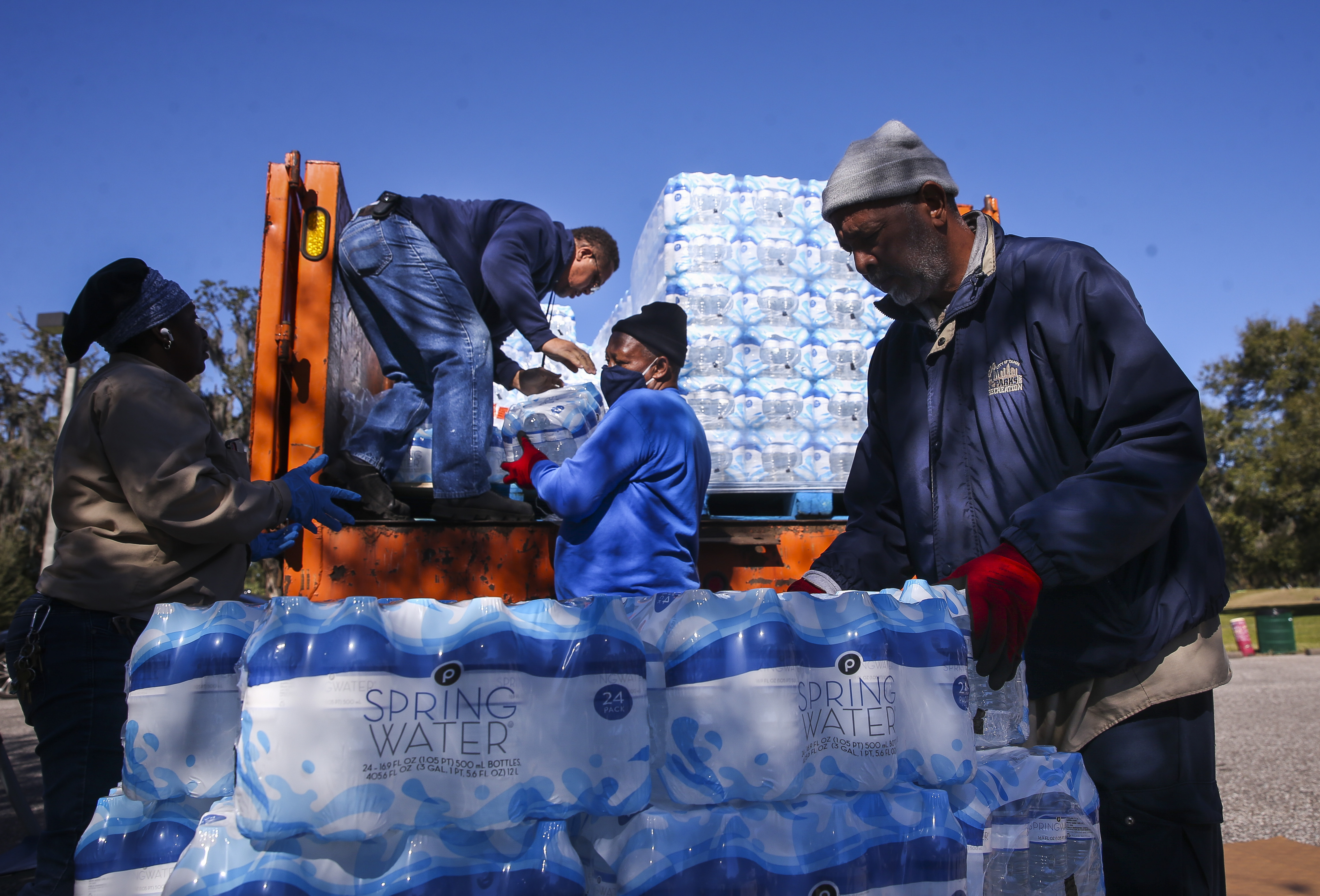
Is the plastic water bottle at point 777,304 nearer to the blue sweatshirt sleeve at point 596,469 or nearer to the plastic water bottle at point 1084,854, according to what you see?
the blue sweatshirt sleeve at point 596,469

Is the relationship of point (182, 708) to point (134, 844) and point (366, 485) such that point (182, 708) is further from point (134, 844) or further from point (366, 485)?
point (366, 485)

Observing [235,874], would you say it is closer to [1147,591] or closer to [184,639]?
[184,639]

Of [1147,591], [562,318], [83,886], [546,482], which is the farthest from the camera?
[562,318]

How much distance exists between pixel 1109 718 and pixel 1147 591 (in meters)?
0.30

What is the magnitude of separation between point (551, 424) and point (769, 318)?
5.68 ft

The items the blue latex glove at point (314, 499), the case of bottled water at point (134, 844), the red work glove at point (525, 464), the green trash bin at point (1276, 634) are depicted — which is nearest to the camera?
the case of bottled water at point (134, 844)

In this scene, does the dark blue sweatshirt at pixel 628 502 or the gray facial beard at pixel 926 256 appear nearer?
the gray facial beard at pixel 926 256

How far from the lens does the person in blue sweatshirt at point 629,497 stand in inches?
120

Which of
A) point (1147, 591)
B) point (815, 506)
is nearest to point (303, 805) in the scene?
point (1147, 591)

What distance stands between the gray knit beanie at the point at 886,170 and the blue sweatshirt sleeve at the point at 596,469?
3.60 feet

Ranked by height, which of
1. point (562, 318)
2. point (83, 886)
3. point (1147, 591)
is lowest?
point (83, 886)

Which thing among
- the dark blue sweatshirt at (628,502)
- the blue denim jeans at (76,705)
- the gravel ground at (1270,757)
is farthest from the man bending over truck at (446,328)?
the gravel ground at (1270,757)

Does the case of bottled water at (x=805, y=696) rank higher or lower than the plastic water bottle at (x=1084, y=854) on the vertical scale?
higher

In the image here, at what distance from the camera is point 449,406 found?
3.61 meters
